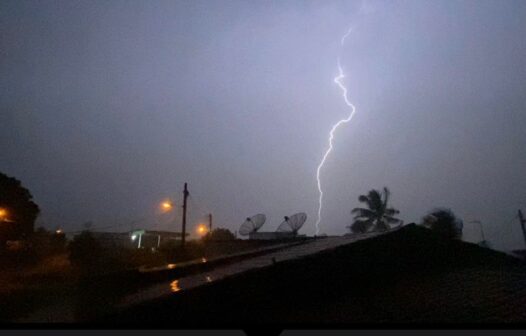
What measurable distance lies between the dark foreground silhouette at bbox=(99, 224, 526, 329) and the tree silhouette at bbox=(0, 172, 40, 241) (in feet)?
85.7

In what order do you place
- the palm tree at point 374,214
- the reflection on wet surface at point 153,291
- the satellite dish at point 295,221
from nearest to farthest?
the reflection on wet surface at point 153,291, the satellite dish at point 295,221, the palm tree at point 374,214

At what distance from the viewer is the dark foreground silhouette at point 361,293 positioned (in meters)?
4.29

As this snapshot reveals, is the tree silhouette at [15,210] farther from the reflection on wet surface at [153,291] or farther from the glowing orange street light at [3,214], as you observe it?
the reflection on wet surface at [153,291]

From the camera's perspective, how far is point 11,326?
3.94 m

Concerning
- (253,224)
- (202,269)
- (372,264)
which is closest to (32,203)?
(253,224)

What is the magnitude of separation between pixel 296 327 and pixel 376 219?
111ft

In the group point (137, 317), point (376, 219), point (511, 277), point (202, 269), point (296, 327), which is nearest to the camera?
point (296, 327)

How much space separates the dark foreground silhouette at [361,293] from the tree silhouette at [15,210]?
26.1 metres

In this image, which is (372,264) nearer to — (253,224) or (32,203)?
(253,224)

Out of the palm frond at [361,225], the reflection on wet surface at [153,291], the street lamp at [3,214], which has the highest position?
the street lamp at [3,214]

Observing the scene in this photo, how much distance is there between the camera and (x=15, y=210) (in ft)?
83.1

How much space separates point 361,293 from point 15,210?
1136 inches

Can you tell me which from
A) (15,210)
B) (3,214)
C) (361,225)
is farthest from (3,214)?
(361,225)

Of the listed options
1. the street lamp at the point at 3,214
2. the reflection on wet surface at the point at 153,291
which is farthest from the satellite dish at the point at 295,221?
the street lamp at the point at 3,214
